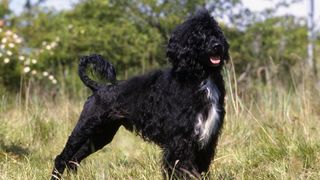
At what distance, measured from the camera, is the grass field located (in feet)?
18.8

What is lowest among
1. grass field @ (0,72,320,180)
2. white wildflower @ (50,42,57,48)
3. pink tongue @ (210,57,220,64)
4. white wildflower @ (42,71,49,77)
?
white wildflower @ (42,71,49,77)

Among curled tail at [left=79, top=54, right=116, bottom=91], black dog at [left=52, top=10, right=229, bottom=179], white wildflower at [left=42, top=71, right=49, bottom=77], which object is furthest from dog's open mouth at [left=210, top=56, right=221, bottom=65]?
white wildflower at [left=42, top=71, right=49, bottom=77]

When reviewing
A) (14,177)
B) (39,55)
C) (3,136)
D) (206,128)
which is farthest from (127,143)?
(39,55)

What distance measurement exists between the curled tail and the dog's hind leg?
484 mm

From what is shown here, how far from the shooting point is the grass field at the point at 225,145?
5727mm

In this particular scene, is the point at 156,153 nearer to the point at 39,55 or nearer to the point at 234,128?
the point at 234,128

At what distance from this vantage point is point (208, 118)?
524cm

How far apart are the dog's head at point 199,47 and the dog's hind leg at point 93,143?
4.26 feet

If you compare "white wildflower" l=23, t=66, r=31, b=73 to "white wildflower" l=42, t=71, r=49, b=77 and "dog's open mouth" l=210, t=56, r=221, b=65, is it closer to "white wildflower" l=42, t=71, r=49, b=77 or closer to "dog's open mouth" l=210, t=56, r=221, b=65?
"white wildflower" l=42, t=71, r=49, b=77

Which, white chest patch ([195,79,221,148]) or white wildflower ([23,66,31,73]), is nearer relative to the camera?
white chest patch ([195,79,221,148])

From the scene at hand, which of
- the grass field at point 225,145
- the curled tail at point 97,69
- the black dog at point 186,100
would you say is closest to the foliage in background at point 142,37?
the grass field at point 225,145

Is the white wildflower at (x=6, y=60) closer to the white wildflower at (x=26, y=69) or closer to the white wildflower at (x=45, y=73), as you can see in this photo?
the white wildflower at (x=26, y=69)

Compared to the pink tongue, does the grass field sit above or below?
below

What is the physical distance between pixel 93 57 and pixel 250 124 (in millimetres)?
2410
